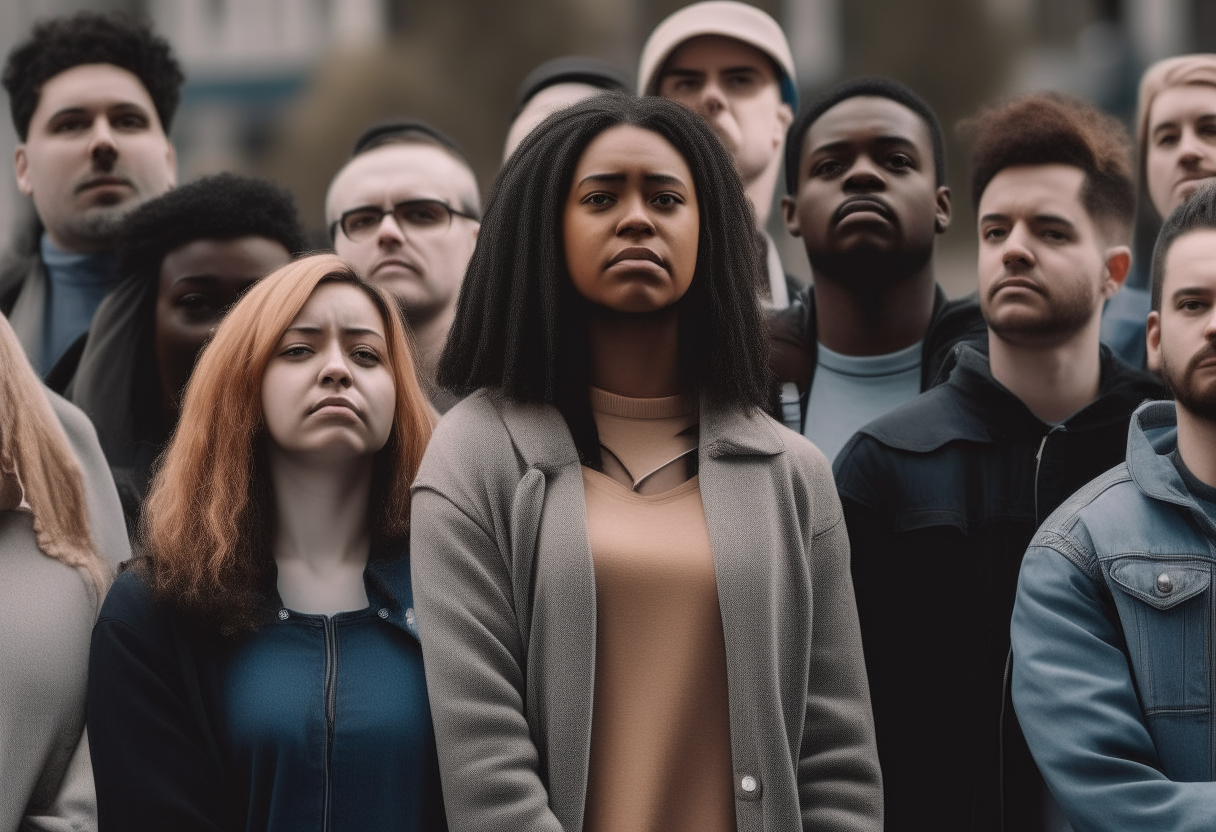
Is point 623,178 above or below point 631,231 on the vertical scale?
above

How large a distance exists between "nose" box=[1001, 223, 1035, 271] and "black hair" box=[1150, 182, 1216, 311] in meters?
0.43

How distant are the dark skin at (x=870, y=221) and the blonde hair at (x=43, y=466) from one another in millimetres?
2274

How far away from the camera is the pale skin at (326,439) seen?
4047 mm

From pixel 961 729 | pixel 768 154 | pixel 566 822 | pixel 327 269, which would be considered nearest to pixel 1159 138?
pixel 768 154

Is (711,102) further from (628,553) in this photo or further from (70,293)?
(628,553)

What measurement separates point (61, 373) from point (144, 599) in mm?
1929

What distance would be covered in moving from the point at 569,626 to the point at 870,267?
1929 millimetres

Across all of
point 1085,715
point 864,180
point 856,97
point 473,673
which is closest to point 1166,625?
point 1085,715

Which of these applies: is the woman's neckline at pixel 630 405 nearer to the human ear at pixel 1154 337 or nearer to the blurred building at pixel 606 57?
the human ear at pixel 1154 337

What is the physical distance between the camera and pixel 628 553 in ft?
12.4

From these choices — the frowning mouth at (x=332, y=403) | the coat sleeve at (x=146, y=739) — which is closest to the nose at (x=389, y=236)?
the frowning mouth at (x=332, y=403)

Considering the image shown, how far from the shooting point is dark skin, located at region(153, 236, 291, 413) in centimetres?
525

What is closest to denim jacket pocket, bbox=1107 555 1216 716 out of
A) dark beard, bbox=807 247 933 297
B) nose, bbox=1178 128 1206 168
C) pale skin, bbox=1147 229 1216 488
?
pale skin, bbox=1147 229 1216 488

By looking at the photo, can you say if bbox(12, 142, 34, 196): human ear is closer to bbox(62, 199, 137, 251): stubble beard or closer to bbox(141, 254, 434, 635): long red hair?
bbox(62, 199, 137, 251): stubble beard
